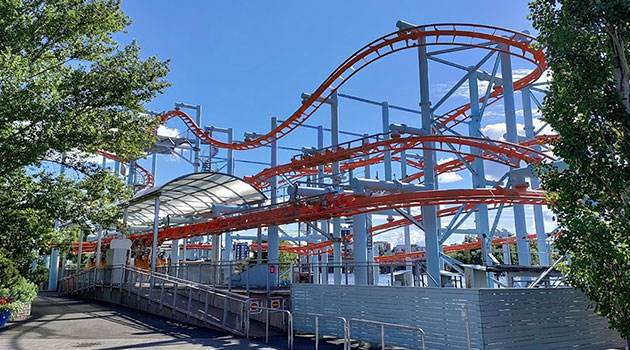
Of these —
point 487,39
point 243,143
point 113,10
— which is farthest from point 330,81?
point 113,10

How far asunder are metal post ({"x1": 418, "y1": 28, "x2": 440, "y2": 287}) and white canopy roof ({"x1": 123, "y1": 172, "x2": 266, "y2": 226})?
8.06 m

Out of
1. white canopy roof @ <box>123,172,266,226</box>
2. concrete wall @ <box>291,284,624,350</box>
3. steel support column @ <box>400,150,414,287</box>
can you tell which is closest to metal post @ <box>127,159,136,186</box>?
white canopy roof @ <box>123,172,266,226</box>

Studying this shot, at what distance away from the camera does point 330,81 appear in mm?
23562

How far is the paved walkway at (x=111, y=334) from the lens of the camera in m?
11.1

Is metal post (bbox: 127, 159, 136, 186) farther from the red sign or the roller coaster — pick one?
the red sign

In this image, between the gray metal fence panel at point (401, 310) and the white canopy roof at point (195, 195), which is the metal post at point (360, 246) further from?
the white canopy roof at point (195, 195)

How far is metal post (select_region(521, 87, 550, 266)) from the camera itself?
64.8 feet

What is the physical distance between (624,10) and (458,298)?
6112 millimetres

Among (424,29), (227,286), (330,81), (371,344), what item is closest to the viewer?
(371,344)

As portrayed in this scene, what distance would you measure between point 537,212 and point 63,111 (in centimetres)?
1876

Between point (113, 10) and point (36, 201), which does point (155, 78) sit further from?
point (36, 201)

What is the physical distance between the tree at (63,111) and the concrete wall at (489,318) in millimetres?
8151

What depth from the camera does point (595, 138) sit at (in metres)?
8.38

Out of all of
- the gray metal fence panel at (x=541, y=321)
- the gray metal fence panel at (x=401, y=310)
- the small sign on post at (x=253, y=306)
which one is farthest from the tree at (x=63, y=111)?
the gray metal fence panel at (x=541, y=321)
